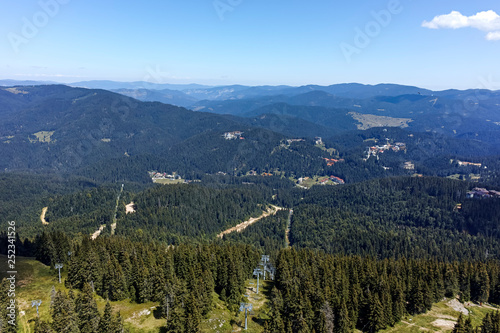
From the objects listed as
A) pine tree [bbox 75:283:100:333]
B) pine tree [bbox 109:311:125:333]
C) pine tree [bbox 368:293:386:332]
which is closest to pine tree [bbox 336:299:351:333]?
pine tree [bbox 368:293:386:332]

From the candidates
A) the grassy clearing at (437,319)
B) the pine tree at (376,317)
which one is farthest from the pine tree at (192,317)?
the grassy clearing at (437,319)

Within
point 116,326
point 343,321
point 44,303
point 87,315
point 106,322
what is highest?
point 106,322

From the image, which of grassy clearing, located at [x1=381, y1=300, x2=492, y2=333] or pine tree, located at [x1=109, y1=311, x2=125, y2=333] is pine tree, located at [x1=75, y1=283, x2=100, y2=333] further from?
grassy clearing, located at [x1=381, y1=300, x2=492, y2=333]

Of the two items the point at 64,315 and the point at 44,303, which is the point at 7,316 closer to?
the point at 44,303

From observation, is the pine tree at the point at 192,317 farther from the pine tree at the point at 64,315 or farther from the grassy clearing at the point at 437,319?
the grassy clearing at the point at 437,319

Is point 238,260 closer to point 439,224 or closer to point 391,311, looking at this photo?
point 391,311

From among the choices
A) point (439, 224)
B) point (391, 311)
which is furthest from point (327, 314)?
point (439, 224)

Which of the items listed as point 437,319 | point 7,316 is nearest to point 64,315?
point 7,316

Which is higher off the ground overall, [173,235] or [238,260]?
[238,260]

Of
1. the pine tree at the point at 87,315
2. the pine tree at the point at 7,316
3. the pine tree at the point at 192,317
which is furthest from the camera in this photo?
the pine tree at the point at 192,317

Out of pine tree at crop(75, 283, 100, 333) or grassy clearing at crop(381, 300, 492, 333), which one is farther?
grassy clearing at crop(381, 300, 492, 333)

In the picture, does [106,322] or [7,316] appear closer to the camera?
[106,322]
